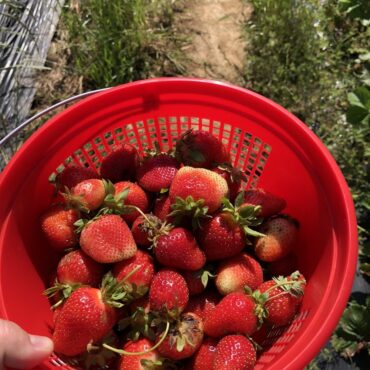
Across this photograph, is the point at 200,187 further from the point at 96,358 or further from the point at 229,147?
the point at 96,358

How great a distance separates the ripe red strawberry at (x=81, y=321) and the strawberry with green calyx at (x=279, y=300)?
28 cm

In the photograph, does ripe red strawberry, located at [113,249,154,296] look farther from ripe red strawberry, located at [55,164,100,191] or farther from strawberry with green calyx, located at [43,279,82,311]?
ripe red strawberry, located at [55,164,100,191]

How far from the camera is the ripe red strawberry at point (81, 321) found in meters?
0.92

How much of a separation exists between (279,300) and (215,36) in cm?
118

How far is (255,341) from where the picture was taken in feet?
3.36

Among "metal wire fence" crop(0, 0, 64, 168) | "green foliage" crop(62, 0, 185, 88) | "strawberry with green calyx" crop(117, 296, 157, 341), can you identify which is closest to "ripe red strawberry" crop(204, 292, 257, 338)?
"strawberry with green calyx" crop(117, 296, 157, 341)

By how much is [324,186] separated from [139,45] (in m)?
1.04

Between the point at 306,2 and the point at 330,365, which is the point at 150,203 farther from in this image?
the point at 306,2

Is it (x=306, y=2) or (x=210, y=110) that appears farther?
(x=306, y=2)

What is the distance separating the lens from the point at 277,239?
1.05 m

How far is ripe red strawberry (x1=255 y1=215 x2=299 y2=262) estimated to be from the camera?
105cm

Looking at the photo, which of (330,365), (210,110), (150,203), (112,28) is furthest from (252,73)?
(330,365)

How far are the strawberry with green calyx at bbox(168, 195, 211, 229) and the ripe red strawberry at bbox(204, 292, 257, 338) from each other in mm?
160

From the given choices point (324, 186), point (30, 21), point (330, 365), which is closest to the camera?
point (324, 186)
